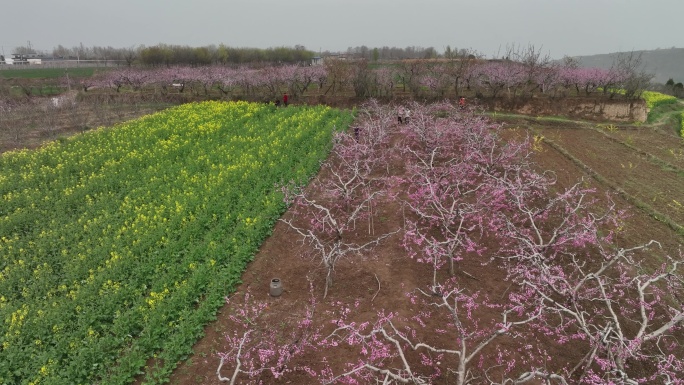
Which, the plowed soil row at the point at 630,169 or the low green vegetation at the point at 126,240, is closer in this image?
the low green vegetation at the point at 126,240

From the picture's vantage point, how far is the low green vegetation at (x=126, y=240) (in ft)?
24.3

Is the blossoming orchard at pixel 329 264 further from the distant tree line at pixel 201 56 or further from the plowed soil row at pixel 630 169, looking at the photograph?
the distant tree line at pixel 201 56

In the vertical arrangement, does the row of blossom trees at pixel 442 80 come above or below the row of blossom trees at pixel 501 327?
above

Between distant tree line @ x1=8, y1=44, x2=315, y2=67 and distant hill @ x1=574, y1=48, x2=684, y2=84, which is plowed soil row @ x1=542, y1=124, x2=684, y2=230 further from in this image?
distant hill @ x1=574, y1=48, x2=684, y2=84

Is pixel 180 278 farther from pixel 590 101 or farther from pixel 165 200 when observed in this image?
pixel 590 101

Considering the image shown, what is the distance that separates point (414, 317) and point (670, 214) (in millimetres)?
11083

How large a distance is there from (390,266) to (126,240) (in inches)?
294

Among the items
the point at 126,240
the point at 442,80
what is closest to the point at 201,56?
the point at 442,80

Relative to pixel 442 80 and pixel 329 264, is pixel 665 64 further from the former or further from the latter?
pixel 329 264

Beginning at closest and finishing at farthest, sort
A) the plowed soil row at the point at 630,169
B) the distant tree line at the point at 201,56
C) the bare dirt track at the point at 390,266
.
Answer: the bare dirt track at the point at 390,266 → the plowed soil row at the point at 630,169 → the distant tree line at the point at 201,56

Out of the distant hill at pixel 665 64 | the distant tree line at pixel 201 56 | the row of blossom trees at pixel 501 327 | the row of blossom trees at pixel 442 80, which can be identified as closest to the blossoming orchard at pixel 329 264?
the row of blossom trees at pixel 501 327

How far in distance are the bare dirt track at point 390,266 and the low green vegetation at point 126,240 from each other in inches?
18.4

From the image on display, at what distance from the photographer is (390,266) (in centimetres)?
987

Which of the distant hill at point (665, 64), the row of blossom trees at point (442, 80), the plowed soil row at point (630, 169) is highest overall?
the distant hill at point (665, 64)
